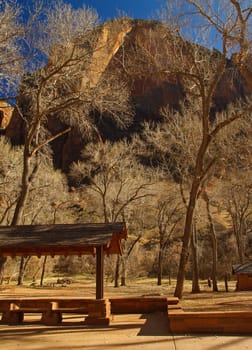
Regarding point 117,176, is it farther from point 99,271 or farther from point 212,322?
point 212,322

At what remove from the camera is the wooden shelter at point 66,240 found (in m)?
10.5

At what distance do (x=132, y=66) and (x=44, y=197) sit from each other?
18996mm

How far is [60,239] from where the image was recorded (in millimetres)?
10812

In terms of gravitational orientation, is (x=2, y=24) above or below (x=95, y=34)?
below

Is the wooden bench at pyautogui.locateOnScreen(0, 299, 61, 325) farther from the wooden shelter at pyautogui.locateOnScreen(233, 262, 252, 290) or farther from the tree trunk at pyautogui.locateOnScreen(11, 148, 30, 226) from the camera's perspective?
the wooden shelter at pyautogui.locateOnScreen(233, 262, 252, 290)

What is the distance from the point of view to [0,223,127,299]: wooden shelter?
34.4 ft

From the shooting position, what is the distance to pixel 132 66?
655 inches

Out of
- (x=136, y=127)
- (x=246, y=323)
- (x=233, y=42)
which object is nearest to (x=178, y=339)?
(x=246, y=323)

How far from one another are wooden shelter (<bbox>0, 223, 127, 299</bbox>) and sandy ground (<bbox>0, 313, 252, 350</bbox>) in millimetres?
1607

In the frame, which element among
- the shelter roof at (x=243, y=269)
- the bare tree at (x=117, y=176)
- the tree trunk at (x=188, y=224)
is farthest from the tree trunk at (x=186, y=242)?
the bare tree at (x=117, y=176)

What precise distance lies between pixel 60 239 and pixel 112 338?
3734mm

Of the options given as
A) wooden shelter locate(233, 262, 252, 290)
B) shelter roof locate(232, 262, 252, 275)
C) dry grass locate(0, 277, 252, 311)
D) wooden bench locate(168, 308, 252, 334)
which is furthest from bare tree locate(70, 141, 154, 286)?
wooden bench locate(168, 308, 252, 334)

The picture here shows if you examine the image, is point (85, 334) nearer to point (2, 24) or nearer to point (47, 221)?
point (2, 24)

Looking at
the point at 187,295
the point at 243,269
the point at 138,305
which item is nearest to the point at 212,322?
the point at 138,305
